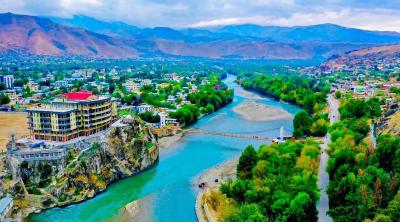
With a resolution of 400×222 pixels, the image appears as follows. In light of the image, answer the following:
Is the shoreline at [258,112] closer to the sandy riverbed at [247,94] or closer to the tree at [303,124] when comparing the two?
the sandy riverbed at [247,94]

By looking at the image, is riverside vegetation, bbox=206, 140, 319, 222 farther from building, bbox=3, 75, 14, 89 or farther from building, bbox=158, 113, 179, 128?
building, bbox=3, 75, 14, 89

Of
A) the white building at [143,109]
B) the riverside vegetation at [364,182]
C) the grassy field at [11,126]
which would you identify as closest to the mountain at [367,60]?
the white building at [143,109]

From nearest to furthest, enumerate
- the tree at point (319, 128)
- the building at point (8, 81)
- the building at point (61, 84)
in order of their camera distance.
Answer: the tree at point (319, 128) → the building at point (8, 81) → the building at point (61, 84)

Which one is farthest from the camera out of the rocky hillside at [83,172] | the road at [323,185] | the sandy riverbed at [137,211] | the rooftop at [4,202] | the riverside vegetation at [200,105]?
the riverside vegetation at [200,105]

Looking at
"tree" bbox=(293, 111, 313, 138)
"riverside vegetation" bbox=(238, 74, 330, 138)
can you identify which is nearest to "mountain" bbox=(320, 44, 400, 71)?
"riverside vegetation" bbox=(238, 74, 330, 138)

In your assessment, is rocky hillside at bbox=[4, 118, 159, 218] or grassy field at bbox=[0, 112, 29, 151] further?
grassy field at bbox=[0, 112, 29, 151]
